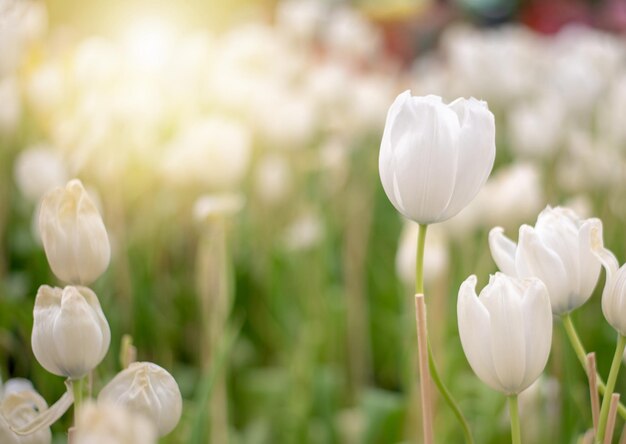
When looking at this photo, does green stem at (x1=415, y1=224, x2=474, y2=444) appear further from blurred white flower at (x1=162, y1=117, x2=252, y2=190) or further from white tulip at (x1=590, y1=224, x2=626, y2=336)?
blurred white flower at (x1=162, y1=117, x2=252, y2=190)

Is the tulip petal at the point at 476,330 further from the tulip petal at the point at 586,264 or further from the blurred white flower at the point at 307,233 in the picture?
the blurred white flower at the point at 307,233

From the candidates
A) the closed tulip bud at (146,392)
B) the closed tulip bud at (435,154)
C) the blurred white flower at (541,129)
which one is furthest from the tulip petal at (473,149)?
the blurred white flower at (541,129)

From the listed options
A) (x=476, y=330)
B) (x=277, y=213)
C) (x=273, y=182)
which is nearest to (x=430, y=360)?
(x=476, y=330)

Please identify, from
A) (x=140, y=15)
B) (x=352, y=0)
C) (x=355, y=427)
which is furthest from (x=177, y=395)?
(x=352, y=0)

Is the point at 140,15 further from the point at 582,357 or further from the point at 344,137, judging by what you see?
the point at 582,357

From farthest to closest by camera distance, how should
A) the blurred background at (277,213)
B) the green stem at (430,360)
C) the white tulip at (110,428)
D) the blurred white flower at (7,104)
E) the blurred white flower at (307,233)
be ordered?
the blurred white flower at (307,233) < the blurred white flower at (7,104) < the blurred background at (277,213) < the green stem at (430,360) < the white tulip at (110,428)
